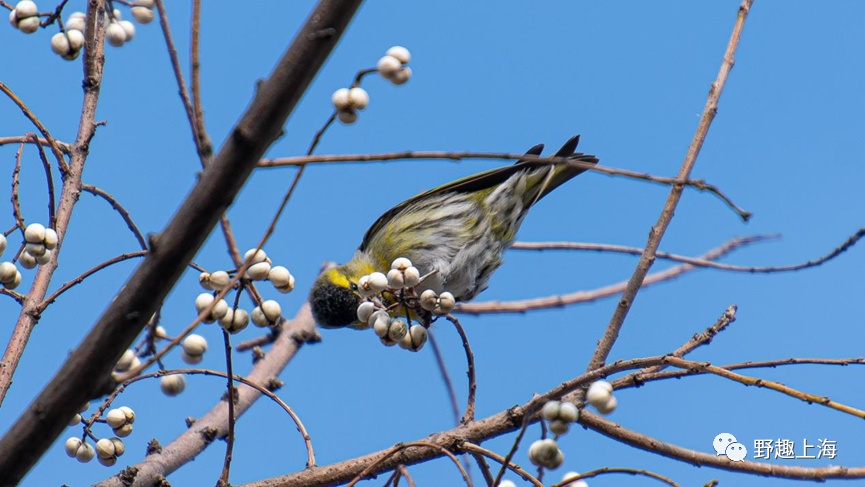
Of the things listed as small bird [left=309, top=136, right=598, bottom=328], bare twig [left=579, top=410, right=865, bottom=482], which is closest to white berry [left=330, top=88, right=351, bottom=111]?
bare twig [left=579, top=410, right=865, bottom=482]

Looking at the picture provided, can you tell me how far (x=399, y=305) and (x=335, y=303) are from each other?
211 centimetres

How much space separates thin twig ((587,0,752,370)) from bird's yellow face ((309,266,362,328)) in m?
2.48

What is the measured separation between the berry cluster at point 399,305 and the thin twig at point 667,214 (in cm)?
65

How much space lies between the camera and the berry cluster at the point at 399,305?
3330mm

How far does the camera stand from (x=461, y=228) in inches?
252

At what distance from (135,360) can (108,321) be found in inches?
58.5

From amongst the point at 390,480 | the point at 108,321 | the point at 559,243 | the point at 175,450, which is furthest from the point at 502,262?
the point at 108,321

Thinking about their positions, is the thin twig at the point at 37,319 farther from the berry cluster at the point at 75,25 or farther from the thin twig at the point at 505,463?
the thin twig at the point at 505,463

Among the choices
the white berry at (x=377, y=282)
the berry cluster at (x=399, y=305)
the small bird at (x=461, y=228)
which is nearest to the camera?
the berry cluster at (x=399, y=305)

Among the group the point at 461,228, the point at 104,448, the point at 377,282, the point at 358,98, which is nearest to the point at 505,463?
the point at 358,98

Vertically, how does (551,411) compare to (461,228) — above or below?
below

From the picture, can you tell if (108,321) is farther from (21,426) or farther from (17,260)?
(17,260)

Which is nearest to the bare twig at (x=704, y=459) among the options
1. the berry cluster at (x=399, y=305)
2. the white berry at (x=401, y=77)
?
the berry cluster at (x=399, y=305)

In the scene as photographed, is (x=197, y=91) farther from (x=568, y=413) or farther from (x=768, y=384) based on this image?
(x=768, y=384)
